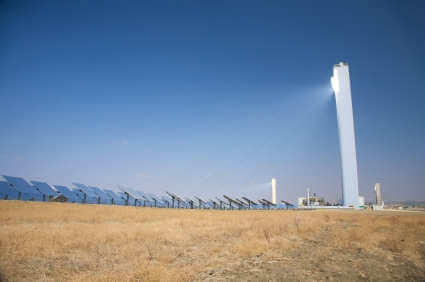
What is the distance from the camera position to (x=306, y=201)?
104 meters

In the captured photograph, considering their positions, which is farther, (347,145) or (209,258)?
(347,145)

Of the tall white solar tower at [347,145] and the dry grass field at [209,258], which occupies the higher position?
the tall white solar tower at [347,145]

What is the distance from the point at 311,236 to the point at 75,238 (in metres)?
16.2

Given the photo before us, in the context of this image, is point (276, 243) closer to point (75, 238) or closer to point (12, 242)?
point (75, 238)

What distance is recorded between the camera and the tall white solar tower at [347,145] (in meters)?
68.1

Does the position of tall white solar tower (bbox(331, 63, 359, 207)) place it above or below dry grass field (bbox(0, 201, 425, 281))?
above

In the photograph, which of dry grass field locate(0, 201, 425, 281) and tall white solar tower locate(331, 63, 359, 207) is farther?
tall white solar tower locate(331, 63, 359, 207)

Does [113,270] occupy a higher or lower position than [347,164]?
lower

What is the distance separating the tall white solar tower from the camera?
224ft

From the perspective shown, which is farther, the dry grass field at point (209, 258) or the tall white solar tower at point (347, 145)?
the tall white solar tower at point (347, 145)

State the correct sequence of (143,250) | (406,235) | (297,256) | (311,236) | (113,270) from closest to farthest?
1. (113,270)
2. (297,256)
3. (143,250)
4. (406,235)
5. (311,236)

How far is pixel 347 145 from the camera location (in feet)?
229

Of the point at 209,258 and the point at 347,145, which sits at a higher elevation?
the point at 347,145

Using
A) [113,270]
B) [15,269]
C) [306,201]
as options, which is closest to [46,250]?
[15,269]
